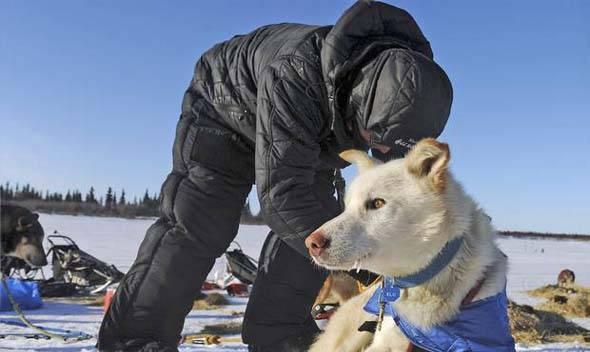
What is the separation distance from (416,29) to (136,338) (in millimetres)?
1862

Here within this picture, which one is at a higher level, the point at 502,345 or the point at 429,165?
the point at 429,165

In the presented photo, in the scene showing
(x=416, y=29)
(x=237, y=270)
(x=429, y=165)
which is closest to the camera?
(x=429, y=165)

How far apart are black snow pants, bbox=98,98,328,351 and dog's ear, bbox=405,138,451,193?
1.06 metres

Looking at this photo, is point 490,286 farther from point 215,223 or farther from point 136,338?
point 136,338

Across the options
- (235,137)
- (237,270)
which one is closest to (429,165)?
(235,137)

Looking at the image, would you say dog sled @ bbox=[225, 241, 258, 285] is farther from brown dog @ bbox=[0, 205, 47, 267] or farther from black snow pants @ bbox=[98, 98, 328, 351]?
black snow pants @ bbox=[98, 98, 328, 351]

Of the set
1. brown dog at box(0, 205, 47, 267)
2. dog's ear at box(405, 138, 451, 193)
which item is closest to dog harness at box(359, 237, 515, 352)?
dog's ear at box(405, 138, 451, 193)

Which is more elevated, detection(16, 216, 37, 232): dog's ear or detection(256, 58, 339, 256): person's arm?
detection(256, 58, 339, 256): person's arm

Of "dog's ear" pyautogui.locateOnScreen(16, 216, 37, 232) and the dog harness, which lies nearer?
the dog harness

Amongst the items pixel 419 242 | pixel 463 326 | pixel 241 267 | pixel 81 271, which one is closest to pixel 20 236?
pixel 81 271

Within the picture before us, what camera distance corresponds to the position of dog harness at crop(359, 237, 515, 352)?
166cm

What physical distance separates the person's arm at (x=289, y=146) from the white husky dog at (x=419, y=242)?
37 centimetres

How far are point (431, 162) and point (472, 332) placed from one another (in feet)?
1.71

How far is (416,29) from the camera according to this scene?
236cm
